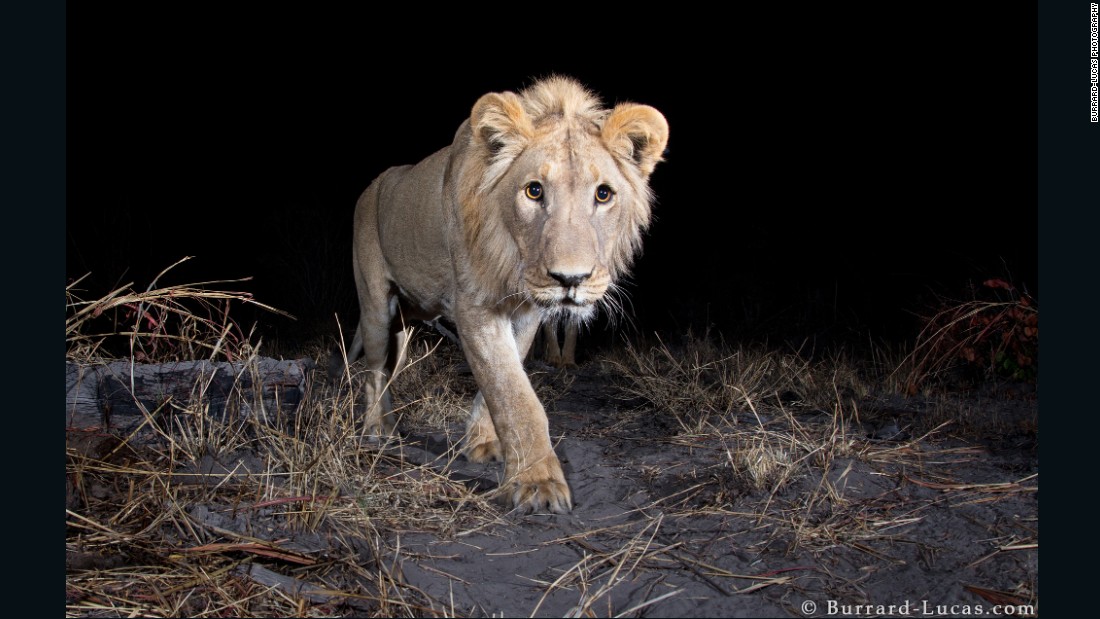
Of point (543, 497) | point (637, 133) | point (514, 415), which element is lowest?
point (543, 497)

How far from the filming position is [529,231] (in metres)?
3.13

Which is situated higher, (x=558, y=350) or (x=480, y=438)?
(x=480, y=438)

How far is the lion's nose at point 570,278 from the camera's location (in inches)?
113

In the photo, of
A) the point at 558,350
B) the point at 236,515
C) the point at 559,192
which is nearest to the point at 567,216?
the point at 559,192

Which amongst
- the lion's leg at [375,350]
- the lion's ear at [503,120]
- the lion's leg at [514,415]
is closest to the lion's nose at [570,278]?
the lion's leg at [514,415]

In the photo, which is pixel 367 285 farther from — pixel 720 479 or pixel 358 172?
pixel 358 172

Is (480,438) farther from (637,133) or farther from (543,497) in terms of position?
(637,133)

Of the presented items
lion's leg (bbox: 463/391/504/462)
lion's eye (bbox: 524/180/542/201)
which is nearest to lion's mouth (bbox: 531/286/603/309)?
lion's eye (bbox: 524/180/542/201)

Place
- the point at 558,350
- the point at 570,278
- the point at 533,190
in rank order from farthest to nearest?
the point at 558,350 < the point at 533,190 < the point at 570,278

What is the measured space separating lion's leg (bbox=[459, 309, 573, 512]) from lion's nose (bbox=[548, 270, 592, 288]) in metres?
0.50

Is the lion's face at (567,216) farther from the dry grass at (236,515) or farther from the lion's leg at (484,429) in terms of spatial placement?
the dry grass at (236,515)

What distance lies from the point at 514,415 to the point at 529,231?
27.1 inches

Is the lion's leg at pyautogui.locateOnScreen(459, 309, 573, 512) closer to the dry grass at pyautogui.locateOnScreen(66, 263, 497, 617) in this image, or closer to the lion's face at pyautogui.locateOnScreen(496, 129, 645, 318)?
the dry grass at pyautogui.locateOnScreen(66, 263, 497, 617)

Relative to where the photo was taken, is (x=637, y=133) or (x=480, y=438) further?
(x=480, y=438)
